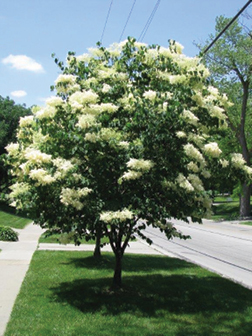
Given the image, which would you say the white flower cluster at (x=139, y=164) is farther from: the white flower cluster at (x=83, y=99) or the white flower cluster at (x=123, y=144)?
the white flower cluster at (x=83, y=99)

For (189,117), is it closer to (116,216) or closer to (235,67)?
(116,216)

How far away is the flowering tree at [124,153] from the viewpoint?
6.62 m

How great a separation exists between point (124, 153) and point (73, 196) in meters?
1.13

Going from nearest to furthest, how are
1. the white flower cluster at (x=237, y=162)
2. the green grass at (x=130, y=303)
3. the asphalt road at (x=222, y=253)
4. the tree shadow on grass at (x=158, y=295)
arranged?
the green grass at (x=130, y=303) → the white flower cluster at (x=237, y=162) → the tree shadow on grass at (x=158, y=295) → the asphalt road at (x=222, y=253)

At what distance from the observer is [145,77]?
8.05 m

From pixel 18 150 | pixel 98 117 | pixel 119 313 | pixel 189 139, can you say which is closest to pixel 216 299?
pixel 119 313

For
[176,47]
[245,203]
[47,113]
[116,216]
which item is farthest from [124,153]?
[245,203]

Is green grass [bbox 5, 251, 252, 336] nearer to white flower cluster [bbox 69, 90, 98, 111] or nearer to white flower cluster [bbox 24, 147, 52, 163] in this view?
white flower cluster [bbox 24, 147, 52, 163]

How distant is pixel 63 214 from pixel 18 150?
1.89 m

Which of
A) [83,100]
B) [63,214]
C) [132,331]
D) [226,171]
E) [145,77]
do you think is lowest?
[132,331]

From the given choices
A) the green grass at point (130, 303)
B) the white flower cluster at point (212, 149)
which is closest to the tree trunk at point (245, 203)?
the green grass at point (130, 303)

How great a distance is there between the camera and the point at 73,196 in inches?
254

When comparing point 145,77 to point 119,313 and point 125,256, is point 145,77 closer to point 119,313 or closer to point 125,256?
point 119,313

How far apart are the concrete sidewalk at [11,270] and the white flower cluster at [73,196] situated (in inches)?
82.6
